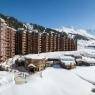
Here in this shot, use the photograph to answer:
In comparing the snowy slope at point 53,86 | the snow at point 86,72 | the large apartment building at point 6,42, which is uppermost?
the large apartment building at point 6,42

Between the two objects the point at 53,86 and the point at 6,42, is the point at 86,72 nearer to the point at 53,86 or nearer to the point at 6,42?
the point at 53,86

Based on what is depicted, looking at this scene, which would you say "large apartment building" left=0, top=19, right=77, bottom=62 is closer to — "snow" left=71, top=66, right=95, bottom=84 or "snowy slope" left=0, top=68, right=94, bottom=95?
"snowy slope" left=0, top=68, right=94, bottom=95

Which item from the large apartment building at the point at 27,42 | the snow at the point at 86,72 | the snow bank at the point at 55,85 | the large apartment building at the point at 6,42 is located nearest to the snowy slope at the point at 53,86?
the snow bank at the point at 55,85

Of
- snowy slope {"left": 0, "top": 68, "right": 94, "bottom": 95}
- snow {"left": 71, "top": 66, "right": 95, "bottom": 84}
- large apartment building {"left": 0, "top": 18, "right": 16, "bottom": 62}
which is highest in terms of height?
large apartment building {"left": 0, "top": 18, "right": 16, "bottom": 62}

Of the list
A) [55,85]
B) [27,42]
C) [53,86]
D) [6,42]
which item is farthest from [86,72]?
[27,42]

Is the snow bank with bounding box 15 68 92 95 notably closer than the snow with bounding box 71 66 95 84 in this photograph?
Yes

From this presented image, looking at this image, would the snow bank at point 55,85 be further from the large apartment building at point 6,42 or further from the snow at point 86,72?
the large apartment building at point 6,42

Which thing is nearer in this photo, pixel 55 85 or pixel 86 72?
pixel 55 85

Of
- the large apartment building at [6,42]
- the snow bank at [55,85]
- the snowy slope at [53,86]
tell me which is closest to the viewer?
the snowy slope at [53,86]

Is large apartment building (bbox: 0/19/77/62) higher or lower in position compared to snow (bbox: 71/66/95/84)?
higher

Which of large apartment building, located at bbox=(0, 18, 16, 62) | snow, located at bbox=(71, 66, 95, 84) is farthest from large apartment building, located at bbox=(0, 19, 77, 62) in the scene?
snow, located at bbox=(71, 66, 95, 84)

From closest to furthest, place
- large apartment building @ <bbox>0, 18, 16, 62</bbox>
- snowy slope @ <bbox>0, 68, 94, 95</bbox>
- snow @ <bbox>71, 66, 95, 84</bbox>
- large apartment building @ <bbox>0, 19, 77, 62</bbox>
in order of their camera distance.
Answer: snowy slope @ <bbox>0, 68, 94, 95</bbox> → snow @ <bbox>71, 66, 95, 84</bbox> → large apartment building @ <bbox>0, 18, 16, 62</bbox> → large apartment building @ <bbox>0, 19, 77, 62</bbox>

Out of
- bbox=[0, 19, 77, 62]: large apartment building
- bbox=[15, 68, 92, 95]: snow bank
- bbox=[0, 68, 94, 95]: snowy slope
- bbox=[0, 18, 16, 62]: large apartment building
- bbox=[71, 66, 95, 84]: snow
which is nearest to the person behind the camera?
bbox=[0, 68, 94, 95]: snowy slope

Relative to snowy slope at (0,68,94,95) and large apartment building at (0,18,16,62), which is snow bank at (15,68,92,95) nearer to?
snowy slope at (0,68,94,95)
